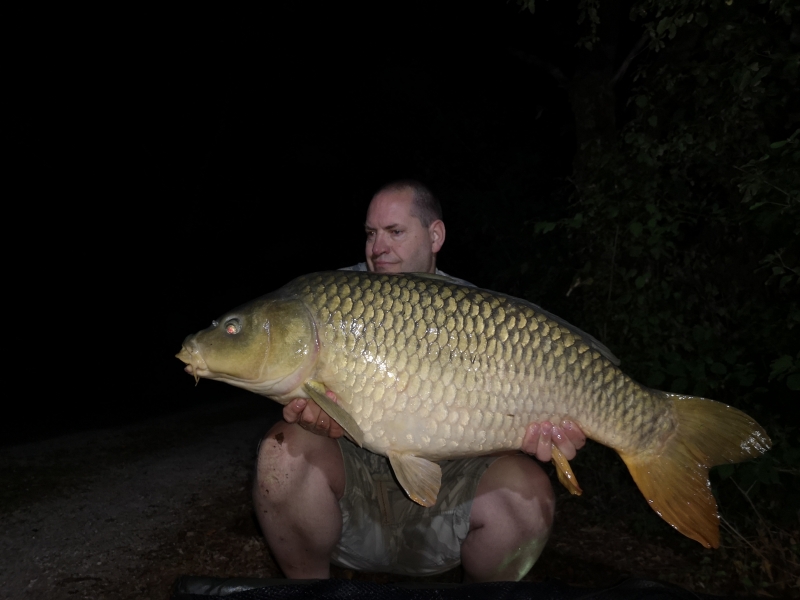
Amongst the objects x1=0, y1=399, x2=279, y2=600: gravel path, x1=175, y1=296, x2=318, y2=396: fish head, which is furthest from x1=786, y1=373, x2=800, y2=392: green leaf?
x1=0, y1=399, x2=279, y2=600: gravel path

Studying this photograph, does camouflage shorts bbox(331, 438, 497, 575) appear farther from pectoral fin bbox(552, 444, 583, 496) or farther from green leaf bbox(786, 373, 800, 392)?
green leaf bbox(786, 373, 800, 392)

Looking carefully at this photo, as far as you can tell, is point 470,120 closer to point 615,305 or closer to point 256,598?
point 615,305

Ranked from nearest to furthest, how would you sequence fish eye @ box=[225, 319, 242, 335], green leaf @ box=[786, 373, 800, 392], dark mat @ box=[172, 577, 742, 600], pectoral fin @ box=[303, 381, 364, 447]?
1. dark mat @ box=[172, 577, 742, 600]
2. pectoral fin @ box=[303, 381, 364, 447]
3. fish eye @ box=[225, 319, 242, 335]
4. green leaf @ box=[786, 373, 800, 392]

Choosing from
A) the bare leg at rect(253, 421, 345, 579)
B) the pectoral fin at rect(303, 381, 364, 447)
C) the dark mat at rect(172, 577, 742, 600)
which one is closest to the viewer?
the dark mat at rect(172, 577, 742, 600)

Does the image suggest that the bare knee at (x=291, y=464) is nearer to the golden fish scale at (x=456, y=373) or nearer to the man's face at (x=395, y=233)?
the golden fish scale at (x=456, y=373)

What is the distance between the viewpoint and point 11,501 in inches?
114

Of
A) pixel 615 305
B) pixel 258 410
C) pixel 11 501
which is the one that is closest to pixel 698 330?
pixel 615 305

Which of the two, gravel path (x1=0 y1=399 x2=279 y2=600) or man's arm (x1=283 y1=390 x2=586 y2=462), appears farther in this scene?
gravel path (x1=0 y1=399 x2=279 y2=600)

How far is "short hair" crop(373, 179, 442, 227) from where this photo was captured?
225cm

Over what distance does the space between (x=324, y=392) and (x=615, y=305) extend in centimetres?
194

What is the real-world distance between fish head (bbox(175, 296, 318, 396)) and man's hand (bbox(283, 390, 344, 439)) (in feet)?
0.28

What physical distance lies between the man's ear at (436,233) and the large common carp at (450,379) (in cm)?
68

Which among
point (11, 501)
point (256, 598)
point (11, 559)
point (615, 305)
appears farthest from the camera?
point (615, 305)

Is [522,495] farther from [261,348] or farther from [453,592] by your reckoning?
[261,348]
